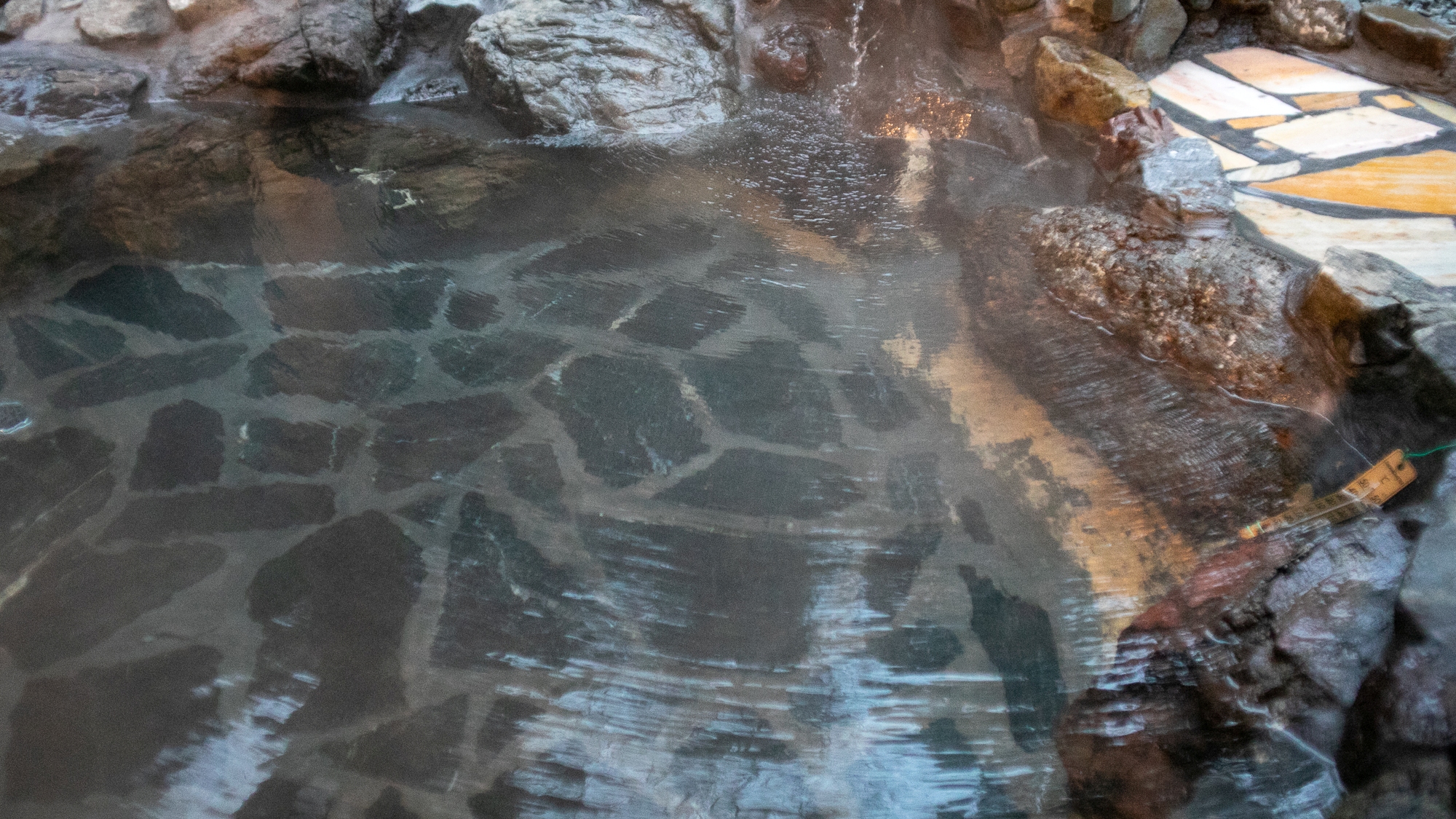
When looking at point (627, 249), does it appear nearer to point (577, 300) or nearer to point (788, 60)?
point (577, 300)

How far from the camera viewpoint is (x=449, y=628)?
1.85 meters

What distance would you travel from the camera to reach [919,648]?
1838 millimetres

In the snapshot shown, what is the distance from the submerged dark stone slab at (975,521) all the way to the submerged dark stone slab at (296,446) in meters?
1.69

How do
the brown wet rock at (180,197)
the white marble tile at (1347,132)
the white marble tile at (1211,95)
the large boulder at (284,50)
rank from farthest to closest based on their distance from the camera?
1. the large boulder at (284,50)
2. the white marble tile at (1211,95)
3. the white marble tile at (1347,132)
4. the brown wet rock at (180,197)

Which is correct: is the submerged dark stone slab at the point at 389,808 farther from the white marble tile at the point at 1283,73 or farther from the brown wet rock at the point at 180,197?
the white marble tile at the point at 1283,73

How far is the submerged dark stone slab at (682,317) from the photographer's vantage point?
2689mm

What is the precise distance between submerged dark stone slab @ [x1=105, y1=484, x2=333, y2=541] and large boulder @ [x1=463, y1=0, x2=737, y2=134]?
260 centimetres

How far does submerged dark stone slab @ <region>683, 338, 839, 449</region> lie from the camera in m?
2.36

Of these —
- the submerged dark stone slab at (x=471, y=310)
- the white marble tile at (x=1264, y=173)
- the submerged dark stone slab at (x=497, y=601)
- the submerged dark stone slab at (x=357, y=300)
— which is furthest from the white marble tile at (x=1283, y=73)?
the submerged dark stone slab at (x=497, y=601)

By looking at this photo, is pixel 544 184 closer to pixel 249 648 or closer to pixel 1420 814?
pixel 249 648

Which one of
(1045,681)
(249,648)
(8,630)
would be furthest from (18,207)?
(1045,681)

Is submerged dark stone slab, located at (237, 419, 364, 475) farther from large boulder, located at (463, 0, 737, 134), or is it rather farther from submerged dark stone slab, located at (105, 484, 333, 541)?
large boulder, located at (463, 0, 737, 134)

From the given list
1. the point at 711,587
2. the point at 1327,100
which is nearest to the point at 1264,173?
the point at 1327,100

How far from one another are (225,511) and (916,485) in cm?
184
